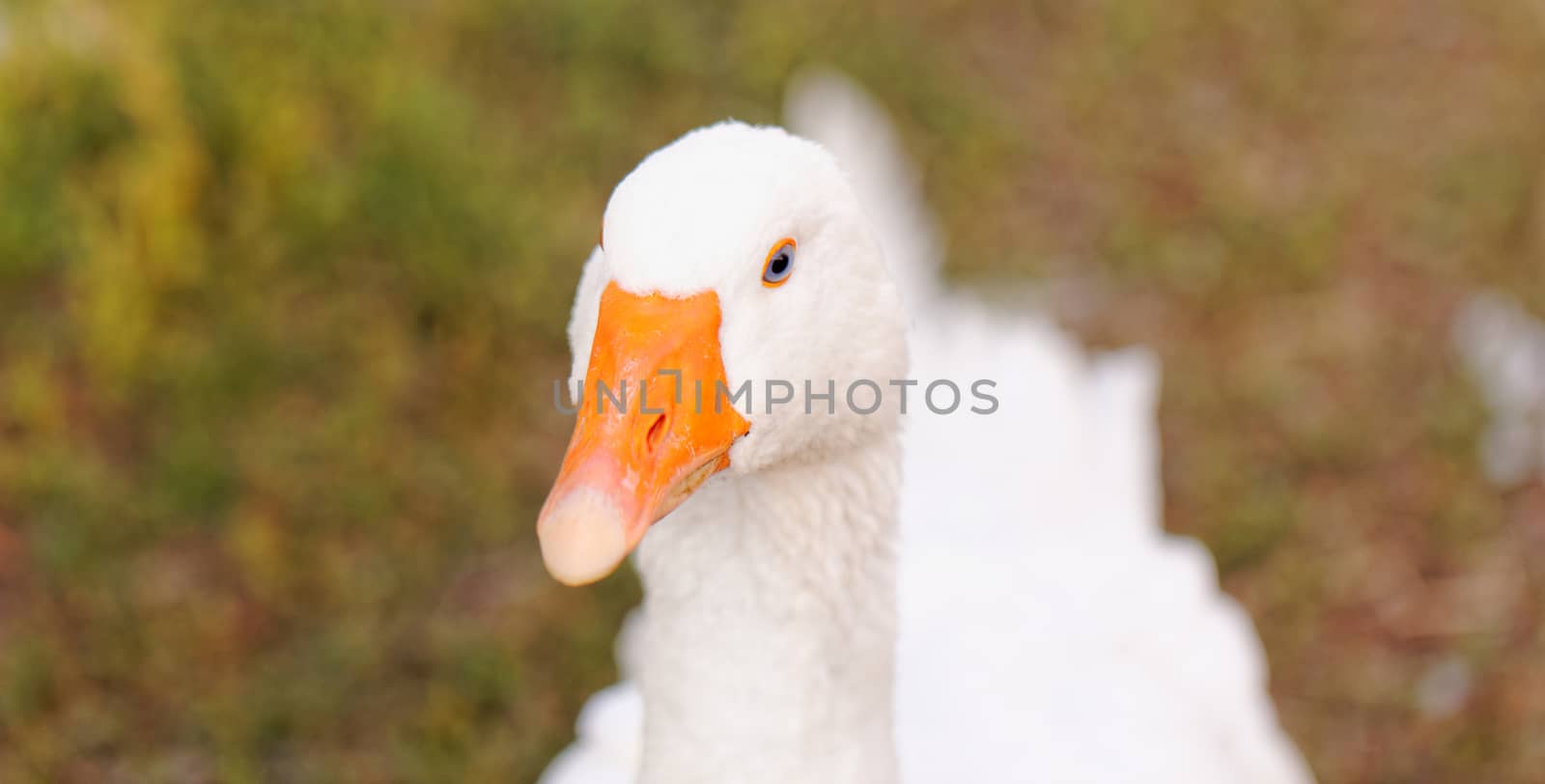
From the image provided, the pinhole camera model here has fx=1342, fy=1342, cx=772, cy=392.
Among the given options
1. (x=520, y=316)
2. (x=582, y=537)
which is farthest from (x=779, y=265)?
(x=520, y=316)

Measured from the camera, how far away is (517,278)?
11.5 ft

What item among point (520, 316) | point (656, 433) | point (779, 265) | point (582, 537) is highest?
point (520, 316)

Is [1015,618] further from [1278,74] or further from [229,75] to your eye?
[1278,74]

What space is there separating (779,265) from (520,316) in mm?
2200

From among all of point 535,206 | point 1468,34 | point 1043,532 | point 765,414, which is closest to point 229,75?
point 535,206

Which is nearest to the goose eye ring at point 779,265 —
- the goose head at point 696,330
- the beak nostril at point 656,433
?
the goose head at point 696,330

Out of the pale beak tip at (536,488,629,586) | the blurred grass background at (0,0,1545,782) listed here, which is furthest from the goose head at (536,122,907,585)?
the blurred grass background at (0,0,1545,782)

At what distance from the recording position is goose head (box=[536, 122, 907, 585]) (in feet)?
4.03

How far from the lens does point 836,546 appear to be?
1.58 meters

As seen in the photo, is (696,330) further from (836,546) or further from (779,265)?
(836,546)

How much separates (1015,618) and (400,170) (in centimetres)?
211

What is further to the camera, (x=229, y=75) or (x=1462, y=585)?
(x=229, y=75)

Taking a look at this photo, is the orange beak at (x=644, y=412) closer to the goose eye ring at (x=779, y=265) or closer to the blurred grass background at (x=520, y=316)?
the goose eye ring at (x=779, y=265)

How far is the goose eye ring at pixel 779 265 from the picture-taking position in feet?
4.33
